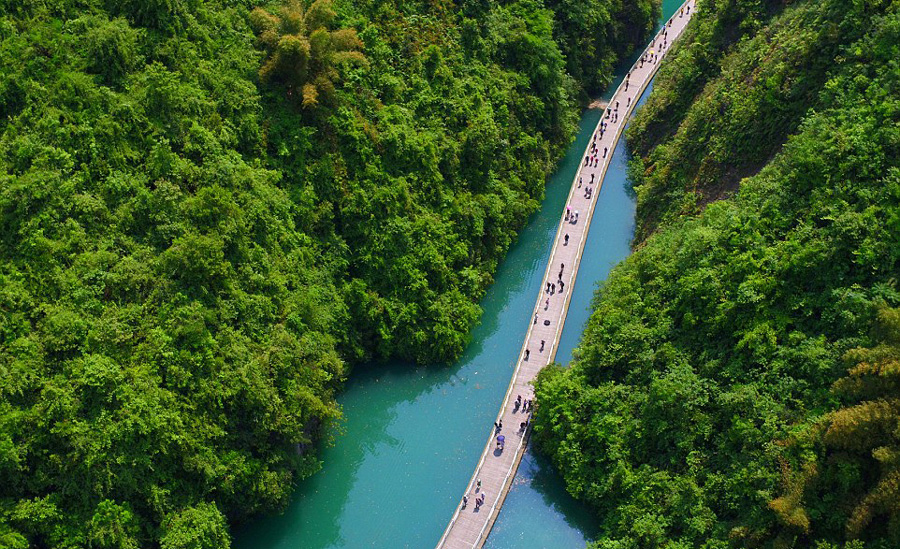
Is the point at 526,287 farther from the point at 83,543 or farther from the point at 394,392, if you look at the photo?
the point at 83,543

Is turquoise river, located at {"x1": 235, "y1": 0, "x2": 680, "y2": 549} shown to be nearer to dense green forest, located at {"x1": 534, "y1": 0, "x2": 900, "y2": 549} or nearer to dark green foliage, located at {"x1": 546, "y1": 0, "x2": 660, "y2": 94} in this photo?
dense green forest, located at {"x1": 534, "y1": 0, "x2": 900, "y2": 549}

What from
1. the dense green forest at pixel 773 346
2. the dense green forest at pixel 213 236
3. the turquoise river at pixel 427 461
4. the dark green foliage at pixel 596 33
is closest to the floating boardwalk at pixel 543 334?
the turquoise river at pixel 427 461

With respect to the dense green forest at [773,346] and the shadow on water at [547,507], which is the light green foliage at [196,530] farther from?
the dense green forest at [773,346]

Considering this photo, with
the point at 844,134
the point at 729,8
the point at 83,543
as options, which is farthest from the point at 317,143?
the point at 729,8

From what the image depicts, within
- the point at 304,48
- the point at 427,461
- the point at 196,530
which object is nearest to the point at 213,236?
the point at 304,48

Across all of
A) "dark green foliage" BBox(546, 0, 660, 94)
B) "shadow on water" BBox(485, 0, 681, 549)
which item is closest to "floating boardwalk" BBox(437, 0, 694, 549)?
"shadow on water" BBox(485, 0, 681, 549)
